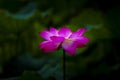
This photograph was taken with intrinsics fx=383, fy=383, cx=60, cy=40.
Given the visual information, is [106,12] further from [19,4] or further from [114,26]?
[19,4]

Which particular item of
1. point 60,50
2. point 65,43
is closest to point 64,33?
point 65,43

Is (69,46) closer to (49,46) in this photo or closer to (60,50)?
(49,46)

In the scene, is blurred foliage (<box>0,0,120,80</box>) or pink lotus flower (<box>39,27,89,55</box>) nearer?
pink lotus flower (<box>39,27,89,55</box>)

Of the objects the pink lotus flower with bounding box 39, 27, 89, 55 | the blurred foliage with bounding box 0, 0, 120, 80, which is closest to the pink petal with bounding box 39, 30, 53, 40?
the pink lotus flower with bounding box 39, 27, 89, 55

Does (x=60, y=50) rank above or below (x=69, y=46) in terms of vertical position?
above

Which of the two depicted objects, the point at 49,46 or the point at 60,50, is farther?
the point at 60,50

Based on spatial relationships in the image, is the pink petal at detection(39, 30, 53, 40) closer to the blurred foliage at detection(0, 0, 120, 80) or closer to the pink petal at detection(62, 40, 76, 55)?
A: the pink petal at detection(62, 40, 76, 55)
